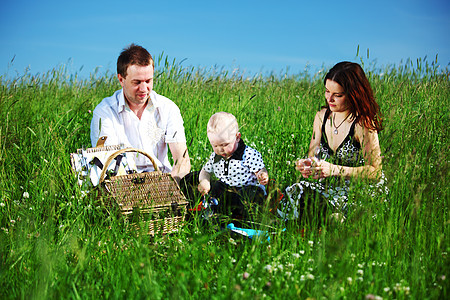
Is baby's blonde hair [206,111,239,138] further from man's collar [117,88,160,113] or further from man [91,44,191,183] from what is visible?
man's collar [117,88,160,113]

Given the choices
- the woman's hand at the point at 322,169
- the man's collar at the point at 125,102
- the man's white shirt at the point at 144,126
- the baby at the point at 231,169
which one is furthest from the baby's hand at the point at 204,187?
the man's collar at the point at 125,102

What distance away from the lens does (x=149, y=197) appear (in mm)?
3467

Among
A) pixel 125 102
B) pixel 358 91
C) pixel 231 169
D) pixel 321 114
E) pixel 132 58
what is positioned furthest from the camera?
pixel 125 102

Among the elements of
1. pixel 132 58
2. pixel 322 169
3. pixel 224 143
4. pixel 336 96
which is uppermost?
pixel 132 58

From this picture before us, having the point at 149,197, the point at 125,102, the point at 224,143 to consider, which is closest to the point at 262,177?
the point at 224,143

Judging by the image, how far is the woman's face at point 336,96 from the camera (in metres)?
3.70

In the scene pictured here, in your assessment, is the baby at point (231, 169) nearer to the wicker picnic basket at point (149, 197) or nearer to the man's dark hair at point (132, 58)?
the wicker picnic basket at point (149, 197)

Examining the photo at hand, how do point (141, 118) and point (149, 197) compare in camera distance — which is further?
point (141, 118)

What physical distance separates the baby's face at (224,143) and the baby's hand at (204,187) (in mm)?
290

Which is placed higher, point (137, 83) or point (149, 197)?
point (137, 83)

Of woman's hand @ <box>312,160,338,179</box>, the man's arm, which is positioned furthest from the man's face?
woman's hand @ <box>312,160,338,179</box>

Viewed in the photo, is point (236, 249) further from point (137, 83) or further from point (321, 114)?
point (137, 83)

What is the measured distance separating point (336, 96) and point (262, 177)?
963 mm

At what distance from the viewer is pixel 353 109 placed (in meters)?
3.76
